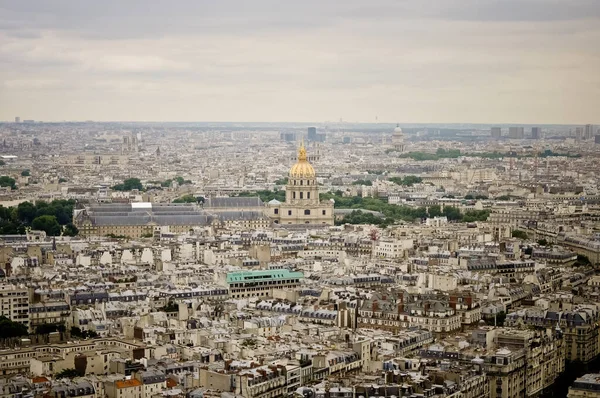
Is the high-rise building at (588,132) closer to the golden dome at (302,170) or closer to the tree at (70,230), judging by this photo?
the golden dome at (302,170)

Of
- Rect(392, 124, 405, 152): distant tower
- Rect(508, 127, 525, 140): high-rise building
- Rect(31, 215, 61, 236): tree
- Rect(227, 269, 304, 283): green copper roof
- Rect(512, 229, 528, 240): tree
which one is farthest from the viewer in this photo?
Rect(392, 124, 405, 152): distant tower

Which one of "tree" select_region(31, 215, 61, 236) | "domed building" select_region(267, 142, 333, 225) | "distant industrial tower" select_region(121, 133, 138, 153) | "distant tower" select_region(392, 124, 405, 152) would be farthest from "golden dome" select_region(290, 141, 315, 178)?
"distant tower" select_region(392, 124, 405, 152)

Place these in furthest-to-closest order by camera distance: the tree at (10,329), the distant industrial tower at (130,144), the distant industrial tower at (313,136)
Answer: the distant industrial tower at (313,136) < the distant industrial tower at (130,144) < the tree at (10,329)

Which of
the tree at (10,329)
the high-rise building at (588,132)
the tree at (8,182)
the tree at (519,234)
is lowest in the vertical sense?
the tree at (8,182)

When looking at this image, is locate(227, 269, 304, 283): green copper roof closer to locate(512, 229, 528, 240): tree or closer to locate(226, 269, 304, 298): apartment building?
locate(226, 269, 304, 298): apartment building

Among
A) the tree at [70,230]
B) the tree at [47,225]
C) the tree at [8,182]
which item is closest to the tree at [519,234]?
the tree at [70,230]

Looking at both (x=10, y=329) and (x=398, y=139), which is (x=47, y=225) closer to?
(x=10, y=329)

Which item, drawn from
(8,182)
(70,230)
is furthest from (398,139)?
(70,230)
